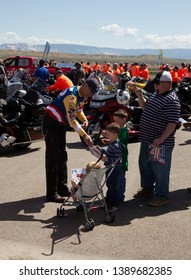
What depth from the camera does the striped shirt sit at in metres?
5.82

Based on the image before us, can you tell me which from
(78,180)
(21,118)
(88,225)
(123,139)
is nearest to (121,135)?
(123,139)

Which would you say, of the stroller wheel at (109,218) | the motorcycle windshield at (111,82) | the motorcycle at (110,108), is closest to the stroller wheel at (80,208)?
the stroller wheel at (109,218)

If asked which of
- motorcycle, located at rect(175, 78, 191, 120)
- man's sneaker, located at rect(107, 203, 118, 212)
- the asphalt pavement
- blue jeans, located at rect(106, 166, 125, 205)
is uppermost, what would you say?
motorcycle, located at rect(175, 78, 191, 120)

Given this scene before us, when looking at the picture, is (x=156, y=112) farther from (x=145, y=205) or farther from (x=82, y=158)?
(x=82, y=158)

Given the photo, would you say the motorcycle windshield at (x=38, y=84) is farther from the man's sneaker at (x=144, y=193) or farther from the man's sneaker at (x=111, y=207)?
the man's sneaker at (x=111, y=207)

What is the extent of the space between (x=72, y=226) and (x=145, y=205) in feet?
4.34

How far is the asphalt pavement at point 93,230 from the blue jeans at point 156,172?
0.25 m

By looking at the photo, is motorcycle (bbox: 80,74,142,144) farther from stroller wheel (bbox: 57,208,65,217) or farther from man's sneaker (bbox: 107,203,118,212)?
stroller wheel (bbox: 57,208,65,217)

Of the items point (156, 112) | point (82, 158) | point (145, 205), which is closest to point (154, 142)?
point (156, 112)

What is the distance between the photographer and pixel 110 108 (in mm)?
10406

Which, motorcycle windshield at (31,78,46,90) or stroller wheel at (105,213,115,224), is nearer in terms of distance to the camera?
stroller wheel at (105,213,115,224)

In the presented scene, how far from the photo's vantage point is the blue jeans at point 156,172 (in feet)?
19.9

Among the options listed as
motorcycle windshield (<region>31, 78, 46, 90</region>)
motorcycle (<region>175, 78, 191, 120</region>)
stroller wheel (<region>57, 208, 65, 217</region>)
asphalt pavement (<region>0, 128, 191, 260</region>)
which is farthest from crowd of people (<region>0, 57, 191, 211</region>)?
motorcycle (<region>175, 78, 191, 120</region>)

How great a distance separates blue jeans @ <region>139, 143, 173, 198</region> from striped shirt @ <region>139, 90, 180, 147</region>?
186mm
